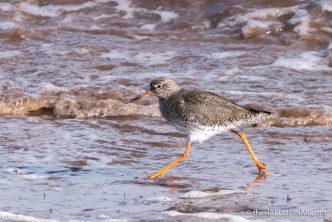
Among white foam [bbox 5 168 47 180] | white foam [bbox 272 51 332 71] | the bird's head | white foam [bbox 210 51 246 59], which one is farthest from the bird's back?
white foam [bbox 210 51 246 59]

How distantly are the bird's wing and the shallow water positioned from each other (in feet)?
1.37

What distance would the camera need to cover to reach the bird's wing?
6.85 metres

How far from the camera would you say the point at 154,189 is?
6.31 meters

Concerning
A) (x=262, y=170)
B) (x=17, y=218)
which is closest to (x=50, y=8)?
(x=262, y=170)

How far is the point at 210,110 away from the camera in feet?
22.6

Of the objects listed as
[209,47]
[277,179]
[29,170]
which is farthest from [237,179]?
[209,47]

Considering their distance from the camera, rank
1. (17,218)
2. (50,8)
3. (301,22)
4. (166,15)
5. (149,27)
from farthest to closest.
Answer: (50,8)
(166,15)
(149,27)
(301,22)
(17,218)

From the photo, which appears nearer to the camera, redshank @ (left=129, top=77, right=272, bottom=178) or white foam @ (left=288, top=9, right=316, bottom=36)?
redshank @ (left=129, top=77, right=272, bottom=178)

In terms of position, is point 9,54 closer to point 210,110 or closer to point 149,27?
point 149,27

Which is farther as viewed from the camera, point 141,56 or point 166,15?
point 166,15

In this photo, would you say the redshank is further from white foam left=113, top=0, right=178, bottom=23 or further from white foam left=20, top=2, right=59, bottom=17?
white foam left=20, top=2, right=59, bottom=17

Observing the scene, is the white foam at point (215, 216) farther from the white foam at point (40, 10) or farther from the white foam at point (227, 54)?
the white foam at point (40, 10)

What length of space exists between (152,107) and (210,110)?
207 centimetres

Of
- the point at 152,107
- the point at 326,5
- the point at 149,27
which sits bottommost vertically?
the point at 152,107
